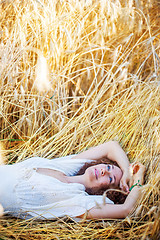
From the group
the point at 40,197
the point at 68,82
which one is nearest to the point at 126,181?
the point at 40,197

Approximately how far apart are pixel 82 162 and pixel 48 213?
448mm

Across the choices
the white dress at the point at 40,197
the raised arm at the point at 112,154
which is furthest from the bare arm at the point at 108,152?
the white dress at the point at 40,197

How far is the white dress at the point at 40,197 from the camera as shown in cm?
164

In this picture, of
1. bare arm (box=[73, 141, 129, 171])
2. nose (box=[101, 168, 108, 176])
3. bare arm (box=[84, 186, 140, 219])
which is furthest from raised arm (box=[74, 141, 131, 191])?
bare arm (box=[84, 186, 140, 219])

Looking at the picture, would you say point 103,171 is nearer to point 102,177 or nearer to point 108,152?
point 102,177

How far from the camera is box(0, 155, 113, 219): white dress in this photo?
164cm

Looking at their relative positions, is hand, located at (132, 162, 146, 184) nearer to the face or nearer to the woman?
the woman

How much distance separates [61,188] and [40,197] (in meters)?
0.13

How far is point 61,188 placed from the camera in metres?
1.71

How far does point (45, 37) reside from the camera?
2.31 m

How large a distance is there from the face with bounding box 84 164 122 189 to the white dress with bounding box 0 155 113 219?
0.22 ft

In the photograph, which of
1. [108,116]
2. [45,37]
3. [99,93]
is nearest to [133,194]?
[108,116]

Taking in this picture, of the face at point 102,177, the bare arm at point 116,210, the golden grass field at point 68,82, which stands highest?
the golden grass field at point 68,82

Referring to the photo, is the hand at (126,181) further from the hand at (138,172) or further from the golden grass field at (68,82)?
the golden grass field at (68,82)
